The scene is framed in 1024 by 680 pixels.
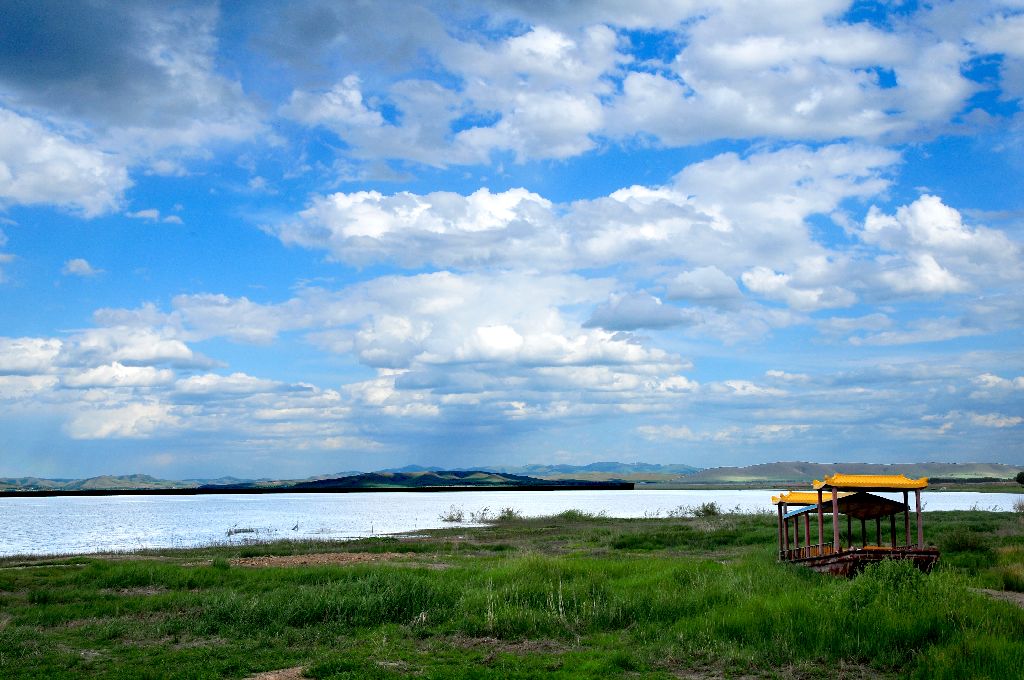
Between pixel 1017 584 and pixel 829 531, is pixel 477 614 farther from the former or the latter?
pixel 829 531

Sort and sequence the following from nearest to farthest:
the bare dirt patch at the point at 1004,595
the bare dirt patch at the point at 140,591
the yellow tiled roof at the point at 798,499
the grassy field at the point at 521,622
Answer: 1. the grassy field at the point at 521,622
2. the bare dirt patch at the point at 1004,595
3. the bare dirt patch at the point at 140,591
4. the yellow tiled roof at the point at 798,499

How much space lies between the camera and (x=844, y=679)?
14422 mm

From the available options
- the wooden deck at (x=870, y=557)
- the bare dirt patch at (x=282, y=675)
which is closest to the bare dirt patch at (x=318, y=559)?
the bare dirt patch at (x=282, y=675)

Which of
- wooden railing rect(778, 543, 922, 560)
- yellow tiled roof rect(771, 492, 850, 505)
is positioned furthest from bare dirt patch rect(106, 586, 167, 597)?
yellow tiled roof rect(771, 492, 850, 505)

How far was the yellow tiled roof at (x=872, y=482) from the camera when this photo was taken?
24.7 meters

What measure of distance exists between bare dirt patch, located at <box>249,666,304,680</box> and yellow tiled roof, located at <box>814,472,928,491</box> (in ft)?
55.6

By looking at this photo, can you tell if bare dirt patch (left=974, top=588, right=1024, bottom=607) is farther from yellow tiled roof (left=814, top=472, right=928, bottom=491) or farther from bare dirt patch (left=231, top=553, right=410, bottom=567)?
bare dirt patch (left=231, top=553, right=410, bottom=567)

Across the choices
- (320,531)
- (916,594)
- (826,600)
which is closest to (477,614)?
(826,600)

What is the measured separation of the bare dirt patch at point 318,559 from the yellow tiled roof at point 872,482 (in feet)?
63.8

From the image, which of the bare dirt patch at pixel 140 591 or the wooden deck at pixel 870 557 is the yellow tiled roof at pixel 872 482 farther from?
the bare dirt patch at pixel 140 591

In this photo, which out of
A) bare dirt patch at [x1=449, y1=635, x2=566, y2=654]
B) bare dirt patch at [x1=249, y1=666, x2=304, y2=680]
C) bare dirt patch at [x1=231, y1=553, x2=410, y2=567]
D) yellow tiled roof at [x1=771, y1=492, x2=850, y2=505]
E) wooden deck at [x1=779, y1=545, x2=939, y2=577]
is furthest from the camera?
bare dirt patch at [x1=231, y1=553, x2=410, y2=567]

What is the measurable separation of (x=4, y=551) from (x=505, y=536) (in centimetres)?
3159

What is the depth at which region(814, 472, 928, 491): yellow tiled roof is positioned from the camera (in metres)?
24.7

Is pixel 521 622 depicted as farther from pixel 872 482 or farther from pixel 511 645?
pixel 872 482
